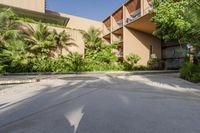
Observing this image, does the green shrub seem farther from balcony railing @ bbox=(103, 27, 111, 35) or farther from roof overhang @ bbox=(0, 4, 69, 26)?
roof overhang @ bbox=(0, 4, 69, 26)

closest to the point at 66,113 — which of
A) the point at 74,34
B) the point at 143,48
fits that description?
the point at 74,34

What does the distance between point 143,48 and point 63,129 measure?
3085cm

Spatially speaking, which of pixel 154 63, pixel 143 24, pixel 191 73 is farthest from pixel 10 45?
pixel 154 63

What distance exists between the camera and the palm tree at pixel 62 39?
24078mm

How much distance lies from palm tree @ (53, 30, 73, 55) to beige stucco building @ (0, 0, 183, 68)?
3.08 feet

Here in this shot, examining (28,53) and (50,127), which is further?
(28,53)

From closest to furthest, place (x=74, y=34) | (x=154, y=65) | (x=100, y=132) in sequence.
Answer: (x=100, y=132) < (x=74, y=34) < (x=154, y=65)

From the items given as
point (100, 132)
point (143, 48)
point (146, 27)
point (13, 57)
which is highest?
point (146, 27)

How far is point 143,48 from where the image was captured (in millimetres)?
33531

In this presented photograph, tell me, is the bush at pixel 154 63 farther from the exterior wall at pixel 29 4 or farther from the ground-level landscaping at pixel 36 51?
the exterior wall at pixel 29 4

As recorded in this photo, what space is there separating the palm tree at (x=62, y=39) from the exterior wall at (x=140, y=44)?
10452mm

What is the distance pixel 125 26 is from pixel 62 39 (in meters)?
11.8

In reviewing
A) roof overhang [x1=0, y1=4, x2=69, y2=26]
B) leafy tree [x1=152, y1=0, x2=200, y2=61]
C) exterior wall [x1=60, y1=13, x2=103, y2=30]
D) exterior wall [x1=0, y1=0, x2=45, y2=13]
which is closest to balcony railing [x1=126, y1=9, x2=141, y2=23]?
exterior wall [x1=60, y1=13, x2=103, y2=30]

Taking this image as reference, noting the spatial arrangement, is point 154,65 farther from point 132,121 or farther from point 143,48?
point 132,121
